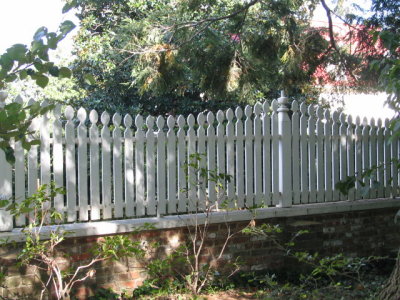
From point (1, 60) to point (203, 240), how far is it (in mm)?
3960

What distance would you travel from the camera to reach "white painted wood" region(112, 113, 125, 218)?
4754mm

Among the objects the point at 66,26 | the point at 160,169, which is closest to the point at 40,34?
the point at 66,26

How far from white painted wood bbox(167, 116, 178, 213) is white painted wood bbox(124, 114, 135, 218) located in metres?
0.41

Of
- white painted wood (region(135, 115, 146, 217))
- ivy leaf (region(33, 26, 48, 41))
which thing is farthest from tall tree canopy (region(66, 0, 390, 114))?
ivy leaf (region(33, 26, 48, 41))

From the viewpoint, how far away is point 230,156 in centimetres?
Result: 539

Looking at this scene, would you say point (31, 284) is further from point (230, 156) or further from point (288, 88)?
point (288, 88)

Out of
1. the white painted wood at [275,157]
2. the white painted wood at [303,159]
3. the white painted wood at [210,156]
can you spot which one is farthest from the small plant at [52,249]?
the white painted wood at [303,159]

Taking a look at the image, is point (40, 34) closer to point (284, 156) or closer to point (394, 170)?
point (284, 156)

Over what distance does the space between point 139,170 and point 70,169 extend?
70 cm

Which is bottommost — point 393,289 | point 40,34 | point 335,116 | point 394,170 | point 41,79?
point 393,289

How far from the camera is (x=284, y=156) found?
5.72 m

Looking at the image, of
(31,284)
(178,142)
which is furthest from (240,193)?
(31,284)

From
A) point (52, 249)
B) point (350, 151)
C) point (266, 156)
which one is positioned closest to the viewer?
point (52, 249)

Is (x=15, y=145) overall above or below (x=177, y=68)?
below
